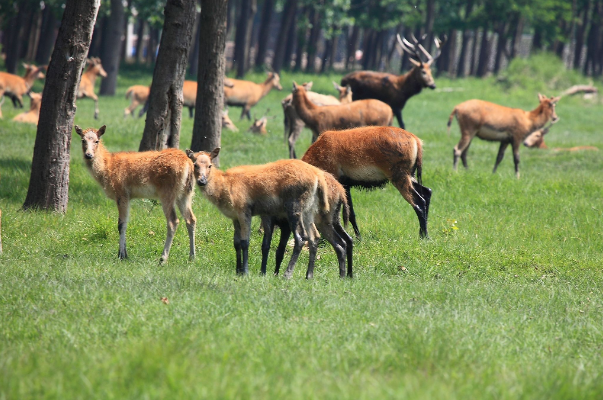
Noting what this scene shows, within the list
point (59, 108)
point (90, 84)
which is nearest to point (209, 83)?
point (59, 108)

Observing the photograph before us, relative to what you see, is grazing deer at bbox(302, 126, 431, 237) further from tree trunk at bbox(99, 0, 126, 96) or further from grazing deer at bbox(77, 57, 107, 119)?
tree trunk at bbox(99, 0, 126, 96)

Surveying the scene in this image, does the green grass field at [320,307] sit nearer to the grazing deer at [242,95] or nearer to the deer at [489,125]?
the deer at [489,125]

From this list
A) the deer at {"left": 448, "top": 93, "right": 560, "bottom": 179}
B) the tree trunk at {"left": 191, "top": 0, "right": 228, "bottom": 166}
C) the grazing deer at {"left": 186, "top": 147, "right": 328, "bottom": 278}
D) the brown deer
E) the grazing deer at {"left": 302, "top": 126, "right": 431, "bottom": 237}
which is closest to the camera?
the grazing deer at {"left": 186, "top": 147, "right": 328, "bottom": 278}

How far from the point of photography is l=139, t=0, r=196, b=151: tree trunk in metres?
11.1

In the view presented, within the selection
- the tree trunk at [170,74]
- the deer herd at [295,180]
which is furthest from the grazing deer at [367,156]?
the tree trunk at [170,74]

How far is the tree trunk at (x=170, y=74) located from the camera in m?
11.1

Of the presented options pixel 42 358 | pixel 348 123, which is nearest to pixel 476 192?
pixel 348 123

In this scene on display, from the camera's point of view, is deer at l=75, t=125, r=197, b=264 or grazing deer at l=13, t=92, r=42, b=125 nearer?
deer at l=75, t=125, r=197, b=264

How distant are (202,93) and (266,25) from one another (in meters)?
29.2

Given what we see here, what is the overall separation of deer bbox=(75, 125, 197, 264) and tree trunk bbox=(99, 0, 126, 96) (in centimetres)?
→ 2203

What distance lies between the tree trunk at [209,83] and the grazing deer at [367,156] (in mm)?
3378

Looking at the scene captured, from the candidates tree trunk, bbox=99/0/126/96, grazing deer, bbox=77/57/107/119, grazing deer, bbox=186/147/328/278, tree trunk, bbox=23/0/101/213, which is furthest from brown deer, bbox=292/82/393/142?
tree trunk, bbox=99/0/126/96

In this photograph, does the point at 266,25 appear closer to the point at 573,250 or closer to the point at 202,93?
the point at 202,93

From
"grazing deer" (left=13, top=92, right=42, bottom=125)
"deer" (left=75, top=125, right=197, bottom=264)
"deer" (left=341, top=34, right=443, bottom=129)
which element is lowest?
"grazing deer" (left=13, top=92, right=42, bottom=125)
